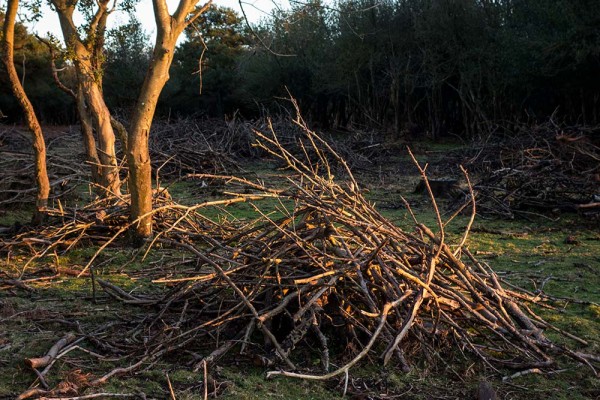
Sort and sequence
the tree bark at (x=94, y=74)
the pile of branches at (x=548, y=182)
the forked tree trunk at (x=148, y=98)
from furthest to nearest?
1. the pile of branches at (x=548, y=182)
2. the tree bark at (x=94, y=74)
3. the forked tree trunk at (x=148, y=98)

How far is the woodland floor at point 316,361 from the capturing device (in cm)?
338

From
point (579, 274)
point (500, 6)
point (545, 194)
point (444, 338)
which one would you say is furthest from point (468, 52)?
point (444, 338)

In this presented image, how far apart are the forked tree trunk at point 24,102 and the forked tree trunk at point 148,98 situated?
1.14 m

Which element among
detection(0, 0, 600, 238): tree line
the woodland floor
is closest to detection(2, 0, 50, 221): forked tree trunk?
detection(0, 0, 600, 238): tree line

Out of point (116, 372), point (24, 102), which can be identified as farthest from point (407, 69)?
point (116, 372)

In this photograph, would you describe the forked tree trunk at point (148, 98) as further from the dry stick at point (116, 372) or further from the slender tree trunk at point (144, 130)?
the dry stick at point (116, 372)

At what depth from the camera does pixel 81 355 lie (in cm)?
377

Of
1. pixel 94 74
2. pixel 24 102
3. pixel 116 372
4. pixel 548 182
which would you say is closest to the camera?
pixel 116 372

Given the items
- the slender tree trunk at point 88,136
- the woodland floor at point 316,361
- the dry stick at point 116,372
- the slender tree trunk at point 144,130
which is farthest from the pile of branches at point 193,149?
the dry stick at point 116,372

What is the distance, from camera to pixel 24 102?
7.24 m

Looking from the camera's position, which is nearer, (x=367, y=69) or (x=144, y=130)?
(x=144, y=130)

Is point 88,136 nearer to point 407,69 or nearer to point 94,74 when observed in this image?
point 94,74

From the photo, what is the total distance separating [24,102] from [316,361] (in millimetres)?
4824

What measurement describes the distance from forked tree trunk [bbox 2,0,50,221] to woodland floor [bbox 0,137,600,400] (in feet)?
2.94
